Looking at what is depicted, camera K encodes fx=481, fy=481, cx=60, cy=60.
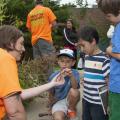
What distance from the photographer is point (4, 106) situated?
12.9ft

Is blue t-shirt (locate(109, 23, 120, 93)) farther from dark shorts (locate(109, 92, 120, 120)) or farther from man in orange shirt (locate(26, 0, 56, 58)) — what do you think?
man in orange shirt (locate(26, 0, 56, 58))

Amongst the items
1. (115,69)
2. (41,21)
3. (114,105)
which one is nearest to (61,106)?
(114,105)

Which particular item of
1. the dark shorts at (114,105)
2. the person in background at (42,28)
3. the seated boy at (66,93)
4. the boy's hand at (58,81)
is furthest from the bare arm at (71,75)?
the person in background at (42,28)

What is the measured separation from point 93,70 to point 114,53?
48.1 inches

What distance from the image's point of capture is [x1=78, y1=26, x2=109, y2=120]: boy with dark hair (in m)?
5.49

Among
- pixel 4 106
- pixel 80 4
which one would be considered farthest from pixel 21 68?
pixel 80 4

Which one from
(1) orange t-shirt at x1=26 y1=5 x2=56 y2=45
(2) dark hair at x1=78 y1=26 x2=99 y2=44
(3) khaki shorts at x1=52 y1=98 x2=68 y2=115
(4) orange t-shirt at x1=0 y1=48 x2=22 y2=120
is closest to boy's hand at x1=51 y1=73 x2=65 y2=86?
(2) dark hair at x1=78 y1=26 x2=99 y2=44

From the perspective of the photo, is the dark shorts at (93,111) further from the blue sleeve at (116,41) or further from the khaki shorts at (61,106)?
the blue sleeve at (116,41)

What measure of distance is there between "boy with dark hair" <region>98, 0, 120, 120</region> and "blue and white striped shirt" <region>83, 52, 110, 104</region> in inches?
33.1

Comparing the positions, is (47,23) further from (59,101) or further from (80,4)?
(80,4)

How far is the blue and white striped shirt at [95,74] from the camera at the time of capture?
5.46 m

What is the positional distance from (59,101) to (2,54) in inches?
100

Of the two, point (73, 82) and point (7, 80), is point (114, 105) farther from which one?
point (73, 82)

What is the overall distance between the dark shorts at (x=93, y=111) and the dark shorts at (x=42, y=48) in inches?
158
